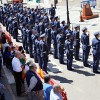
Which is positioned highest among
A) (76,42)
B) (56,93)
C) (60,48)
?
(56,93)

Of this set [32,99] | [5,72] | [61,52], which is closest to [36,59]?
[61,52]

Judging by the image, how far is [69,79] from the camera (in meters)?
13.1

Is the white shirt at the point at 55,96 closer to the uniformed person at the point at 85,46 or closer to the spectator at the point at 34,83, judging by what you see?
the spectator at the point at 34,83

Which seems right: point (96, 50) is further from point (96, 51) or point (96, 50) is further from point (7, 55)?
point (7, 55)

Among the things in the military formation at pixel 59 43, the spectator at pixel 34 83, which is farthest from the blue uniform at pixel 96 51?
the spectator at pixel 34 83

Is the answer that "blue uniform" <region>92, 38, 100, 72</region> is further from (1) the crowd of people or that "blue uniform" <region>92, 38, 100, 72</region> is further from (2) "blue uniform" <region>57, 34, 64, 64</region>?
(2) "blue uniform" <region>57, 34, 64, 64</region>

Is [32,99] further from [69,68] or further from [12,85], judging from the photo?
[69,68]

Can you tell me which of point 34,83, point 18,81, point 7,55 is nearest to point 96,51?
point 7,55

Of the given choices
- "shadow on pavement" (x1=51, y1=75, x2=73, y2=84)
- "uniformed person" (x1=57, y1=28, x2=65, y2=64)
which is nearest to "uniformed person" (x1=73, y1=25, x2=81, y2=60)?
"uniformed person" (x1=57, y1=28, x2=65, y2=64)

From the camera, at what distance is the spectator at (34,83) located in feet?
30.3

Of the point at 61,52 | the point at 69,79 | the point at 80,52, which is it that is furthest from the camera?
the point at 80,52

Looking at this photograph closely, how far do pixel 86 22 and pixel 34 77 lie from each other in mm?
16254

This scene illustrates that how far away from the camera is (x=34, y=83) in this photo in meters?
9.27

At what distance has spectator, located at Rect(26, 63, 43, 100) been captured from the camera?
9.24 meters
